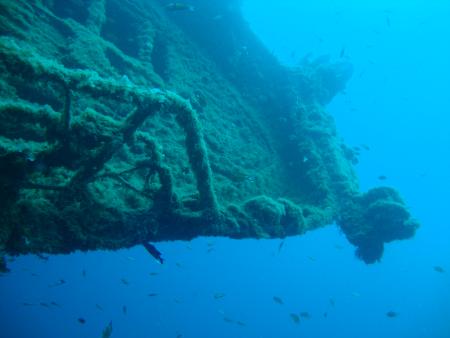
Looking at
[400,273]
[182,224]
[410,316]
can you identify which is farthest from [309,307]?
[182,224]

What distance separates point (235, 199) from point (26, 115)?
4.41 metres

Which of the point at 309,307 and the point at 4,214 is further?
the point at 309,307

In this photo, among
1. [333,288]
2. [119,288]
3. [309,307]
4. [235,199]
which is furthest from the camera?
[333,288]

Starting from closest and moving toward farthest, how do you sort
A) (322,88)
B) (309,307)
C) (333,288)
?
(322,88) < (309,307) < (333,288)

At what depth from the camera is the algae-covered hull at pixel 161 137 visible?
3873 mm

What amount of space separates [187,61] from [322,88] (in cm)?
521

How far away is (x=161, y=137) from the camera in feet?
25.4

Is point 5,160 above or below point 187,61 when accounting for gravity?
below

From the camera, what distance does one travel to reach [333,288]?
127 metres

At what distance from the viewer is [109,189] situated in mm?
5059

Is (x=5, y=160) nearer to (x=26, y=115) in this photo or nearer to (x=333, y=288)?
(x=26, y=115)

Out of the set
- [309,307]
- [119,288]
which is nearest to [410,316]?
[309,307]

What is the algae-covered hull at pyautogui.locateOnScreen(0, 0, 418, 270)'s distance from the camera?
3.87m

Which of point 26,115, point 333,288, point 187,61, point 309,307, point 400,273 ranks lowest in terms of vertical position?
point 26,115
